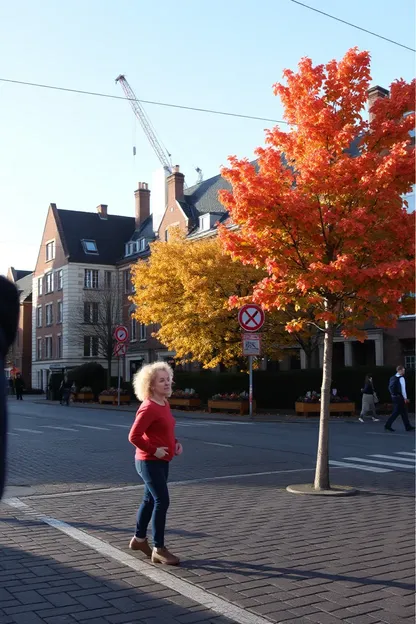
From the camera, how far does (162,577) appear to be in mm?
5430

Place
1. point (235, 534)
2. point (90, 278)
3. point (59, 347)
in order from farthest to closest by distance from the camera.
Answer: point (59, 347) < point (90, 278) < point (235, 534)

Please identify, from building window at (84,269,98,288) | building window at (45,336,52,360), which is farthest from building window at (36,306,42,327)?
building window at (84,269,98,288)

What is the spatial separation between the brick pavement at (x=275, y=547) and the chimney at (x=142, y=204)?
186ft

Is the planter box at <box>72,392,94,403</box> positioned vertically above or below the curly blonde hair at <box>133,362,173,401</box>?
below

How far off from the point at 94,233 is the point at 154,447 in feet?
203

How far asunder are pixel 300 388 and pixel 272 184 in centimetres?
2238

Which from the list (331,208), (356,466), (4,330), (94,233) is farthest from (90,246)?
(4,330)

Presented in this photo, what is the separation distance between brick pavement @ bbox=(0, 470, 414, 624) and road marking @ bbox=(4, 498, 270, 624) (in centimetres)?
9

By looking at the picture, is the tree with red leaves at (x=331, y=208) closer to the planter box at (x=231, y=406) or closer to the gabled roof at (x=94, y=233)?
the planter box at (x=231, y=406)

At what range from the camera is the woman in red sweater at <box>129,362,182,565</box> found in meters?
5.86

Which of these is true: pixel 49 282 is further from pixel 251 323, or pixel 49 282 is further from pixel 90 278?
pixel 251 323

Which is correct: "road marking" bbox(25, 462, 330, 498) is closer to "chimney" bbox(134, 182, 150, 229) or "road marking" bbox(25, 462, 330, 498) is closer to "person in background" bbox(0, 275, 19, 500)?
"person in background" bbox(0, 275, 19, 500)

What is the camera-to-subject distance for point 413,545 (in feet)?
21.0

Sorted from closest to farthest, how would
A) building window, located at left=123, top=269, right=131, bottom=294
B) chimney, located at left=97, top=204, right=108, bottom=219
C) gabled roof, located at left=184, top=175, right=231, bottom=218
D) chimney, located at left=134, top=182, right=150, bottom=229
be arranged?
gabled roof, located at left=184, top=175, right=231, bottom=218
building window, located at left=123, top=269, right=131, bottom=294
chimney, located at left=134, top=182, right=150, bottom=229
chimney, located at left=97, top=204, right=108, bottom=219
